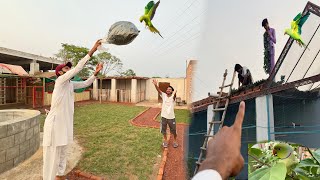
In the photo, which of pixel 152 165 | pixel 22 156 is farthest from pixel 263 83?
pixel 22 156

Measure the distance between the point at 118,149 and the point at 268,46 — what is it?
3014mm

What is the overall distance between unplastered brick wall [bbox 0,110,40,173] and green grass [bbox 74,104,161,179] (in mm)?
648

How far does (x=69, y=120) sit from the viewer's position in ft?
7.00

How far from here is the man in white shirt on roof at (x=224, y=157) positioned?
15.6 inches

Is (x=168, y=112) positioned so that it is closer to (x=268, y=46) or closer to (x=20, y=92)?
(x=268, y=46)

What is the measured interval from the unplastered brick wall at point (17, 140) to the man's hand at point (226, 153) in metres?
2.76

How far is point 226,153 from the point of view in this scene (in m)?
0.41

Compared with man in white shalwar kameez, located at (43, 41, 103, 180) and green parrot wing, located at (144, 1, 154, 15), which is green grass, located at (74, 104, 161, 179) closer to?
man in white shalwar kameez, located at (43, 41, 103, 180)

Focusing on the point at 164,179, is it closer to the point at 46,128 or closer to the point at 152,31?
the point at 46,128

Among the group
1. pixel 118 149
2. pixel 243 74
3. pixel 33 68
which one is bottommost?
pixel 118 149

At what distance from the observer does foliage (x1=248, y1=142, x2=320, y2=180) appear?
0.44 m

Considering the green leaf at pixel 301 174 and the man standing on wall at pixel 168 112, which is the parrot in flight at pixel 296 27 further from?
the man standing on wall at pixel 168 112

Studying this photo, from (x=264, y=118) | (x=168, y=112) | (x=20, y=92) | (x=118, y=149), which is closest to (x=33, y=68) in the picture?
(x=20, y=92)

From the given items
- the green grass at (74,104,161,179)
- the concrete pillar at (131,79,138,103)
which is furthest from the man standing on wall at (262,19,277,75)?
the concrete pillar at (131,79,138,103)
